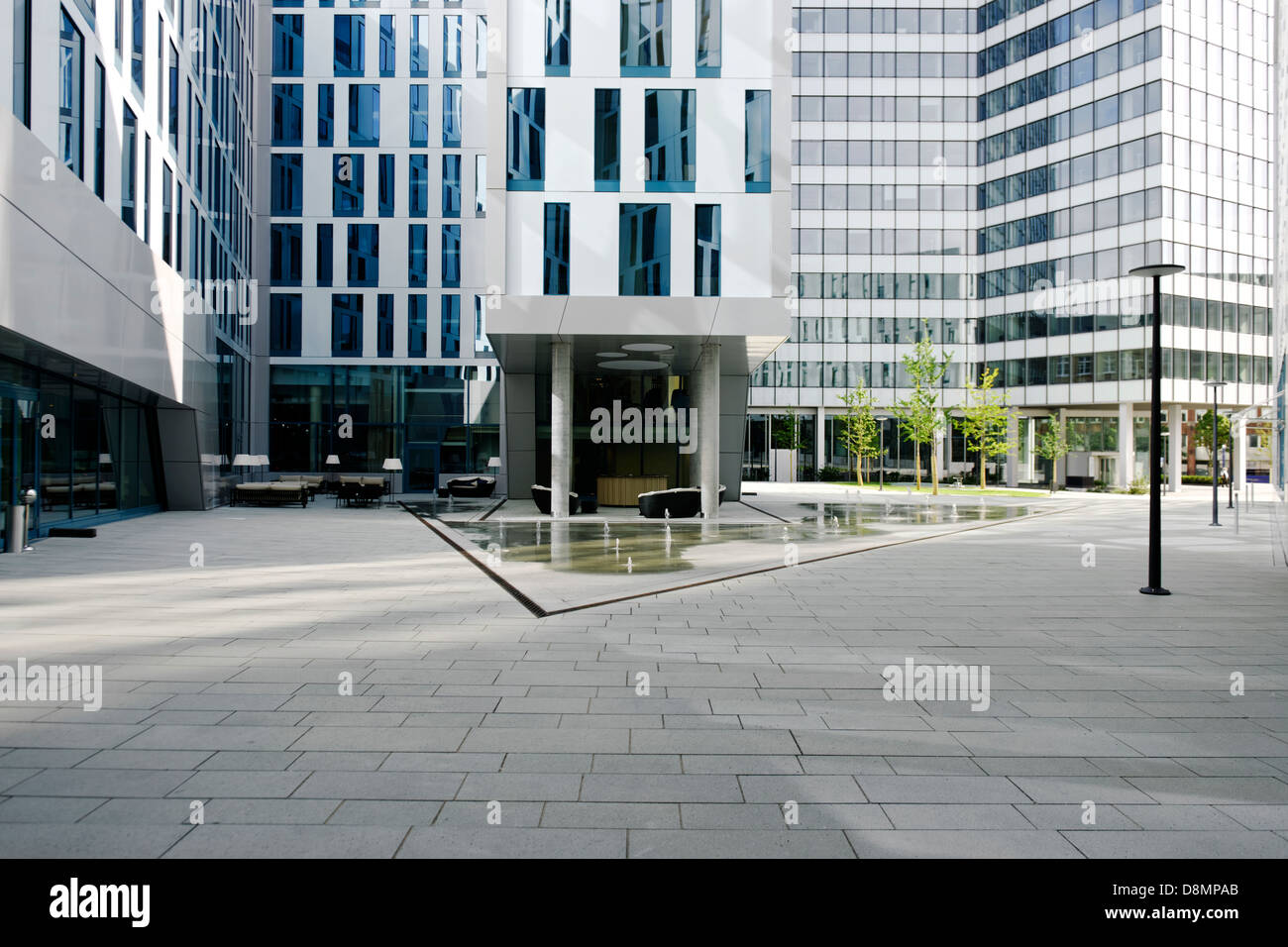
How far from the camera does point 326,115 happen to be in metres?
42.3

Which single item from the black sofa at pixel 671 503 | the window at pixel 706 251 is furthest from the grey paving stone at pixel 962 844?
the window at pixel 706 251

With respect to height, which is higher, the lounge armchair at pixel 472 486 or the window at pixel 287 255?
the window at pixel 287 255

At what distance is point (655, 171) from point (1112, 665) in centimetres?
2051

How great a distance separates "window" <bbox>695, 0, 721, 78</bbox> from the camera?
82.0 ft

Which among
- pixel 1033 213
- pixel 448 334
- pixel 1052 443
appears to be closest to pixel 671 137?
pixel 448 334

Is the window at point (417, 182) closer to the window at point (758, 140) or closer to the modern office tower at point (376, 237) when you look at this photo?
the modern office tower at point (376, 237)

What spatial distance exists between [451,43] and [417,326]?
13.9m

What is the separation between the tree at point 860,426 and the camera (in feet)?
185

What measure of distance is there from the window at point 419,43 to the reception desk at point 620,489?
24.8 metres
